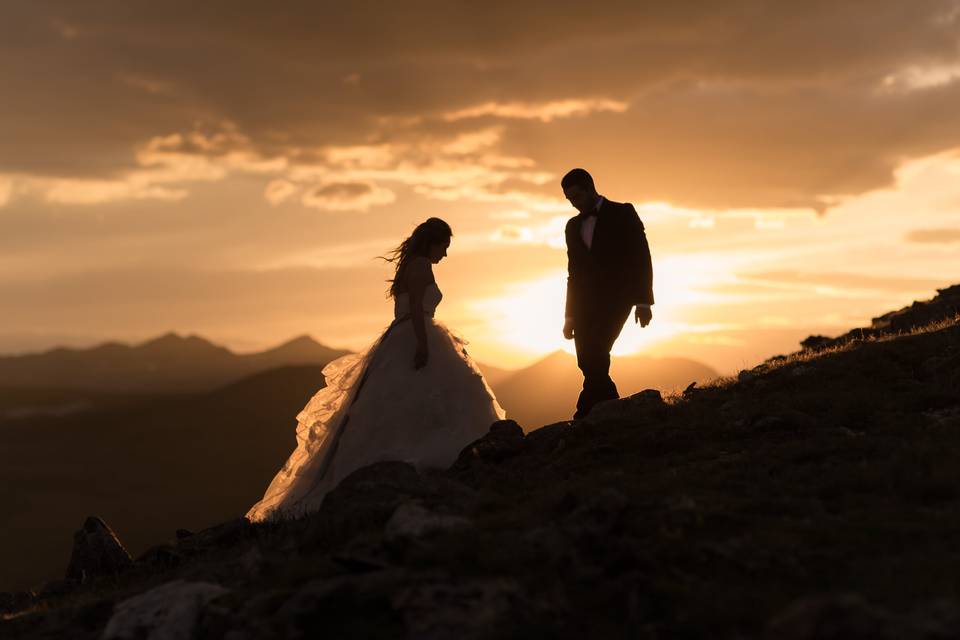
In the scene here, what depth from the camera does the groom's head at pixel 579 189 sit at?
608 inches

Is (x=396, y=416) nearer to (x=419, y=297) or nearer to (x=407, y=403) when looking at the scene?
(x=407, y=403)

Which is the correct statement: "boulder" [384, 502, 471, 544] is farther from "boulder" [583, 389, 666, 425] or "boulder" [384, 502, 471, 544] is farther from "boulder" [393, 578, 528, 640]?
"boulder" [583, 389, 666, 425]

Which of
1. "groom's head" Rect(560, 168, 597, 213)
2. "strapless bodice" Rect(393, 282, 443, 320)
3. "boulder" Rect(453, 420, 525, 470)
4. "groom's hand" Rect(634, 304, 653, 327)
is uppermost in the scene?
"groom's head" Rect(560, 168, 597, 213)

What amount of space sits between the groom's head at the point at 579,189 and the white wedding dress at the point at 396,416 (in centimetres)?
249

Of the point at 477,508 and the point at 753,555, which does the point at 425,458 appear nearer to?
the point at 477,508

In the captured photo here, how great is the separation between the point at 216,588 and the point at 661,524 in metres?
4.27

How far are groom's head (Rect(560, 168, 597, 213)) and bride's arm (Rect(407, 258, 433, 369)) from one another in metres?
2.43

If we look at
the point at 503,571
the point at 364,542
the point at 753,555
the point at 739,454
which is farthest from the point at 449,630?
the point at 739,454

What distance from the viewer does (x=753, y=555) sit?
841 centimetres

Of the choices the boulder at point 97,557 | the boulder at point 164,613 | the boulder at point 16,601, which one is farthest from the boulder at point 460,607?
the boulder at point 97,557

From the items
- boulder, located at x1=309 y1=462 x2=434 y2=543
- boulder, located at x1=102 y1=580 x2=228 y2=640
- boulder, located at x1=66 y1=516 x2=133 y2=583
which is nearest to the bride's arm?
boulder, located at x1=309 y1=462 x2=434 y2=543

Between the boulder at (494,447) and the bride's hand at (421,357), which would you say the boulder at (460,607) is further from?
the bride's hand at (421,357)

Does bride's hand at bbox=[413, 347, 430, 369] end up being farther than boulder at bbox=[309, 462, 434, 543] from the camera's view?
Yes

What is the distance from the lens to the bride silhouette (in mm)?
15039
